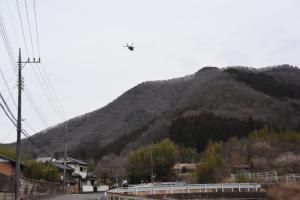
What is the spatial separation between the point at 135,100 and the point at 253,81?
45284 millimetres

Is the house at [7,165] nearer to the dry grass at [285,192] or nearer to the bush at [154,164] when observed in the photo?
the dry grass at [285,192]

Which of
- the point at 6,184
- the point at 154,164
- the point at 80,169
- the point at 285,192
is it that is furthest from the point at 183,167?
the point at 6,184

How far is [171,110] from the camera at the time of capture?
5812 inches

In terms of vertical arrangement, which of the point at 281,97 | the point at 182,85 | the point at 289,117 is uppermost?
the point at 182,85

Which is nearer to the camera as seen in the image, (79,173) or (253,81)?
(79,173)

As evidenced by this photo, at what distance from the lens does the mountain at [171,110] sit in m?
115

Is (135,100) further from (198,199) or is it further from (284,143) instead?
(198,199)

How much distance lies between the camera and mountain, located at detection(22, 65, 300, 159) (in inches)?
4540


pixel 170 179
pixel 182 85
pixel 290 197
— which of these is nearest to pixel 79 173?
pixel 170 179

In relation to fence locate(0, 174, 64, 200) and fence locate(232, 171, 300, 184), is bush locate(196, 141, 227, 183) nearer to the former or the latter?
fence locate(232, 171, 300, 184)

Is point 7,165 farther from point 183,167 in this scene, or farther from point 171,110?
point 171,110

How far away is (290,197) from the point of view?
30469 mm

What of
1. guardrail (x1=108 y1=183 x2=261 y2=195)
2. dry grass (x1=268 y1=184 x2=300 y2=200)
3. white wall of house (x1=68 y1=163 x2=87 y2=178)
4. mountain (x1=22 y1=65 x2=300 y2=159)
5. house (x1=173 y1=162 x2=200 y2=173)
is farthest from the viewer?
mountain (x1=22 y1=65 x2=300 y2=159)

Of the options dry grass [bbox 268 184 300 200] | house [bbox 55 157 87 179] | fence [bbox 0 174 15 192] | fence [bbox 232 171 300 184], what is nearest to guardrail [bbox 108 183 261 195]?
dry grass [bbox 268 184 300 200]
